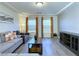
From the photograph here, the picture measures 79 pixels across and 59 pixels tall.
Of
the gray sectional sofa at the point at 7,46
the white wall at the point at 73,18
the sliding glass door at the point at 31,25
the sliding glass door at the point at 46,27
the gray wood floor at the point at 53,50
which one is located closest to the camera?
the gray sectional sofa at the point at 7,46

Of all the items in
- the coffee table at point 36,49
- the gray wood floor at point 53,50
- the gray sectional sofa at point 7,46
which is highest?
the gray sectional sofa at point 7,46

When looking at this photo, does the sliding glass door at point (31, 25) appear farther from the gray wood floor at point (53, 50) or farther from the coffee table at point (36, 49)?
the coffee table at point (36, 49)

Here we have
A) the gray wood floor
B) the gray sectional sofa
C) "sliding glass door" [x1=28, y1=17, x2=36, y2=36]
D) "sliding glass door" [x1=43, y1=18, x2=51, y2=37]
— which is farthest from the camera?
"sliding glass door" [x1=43, y1=18, x2=51, y2=37]

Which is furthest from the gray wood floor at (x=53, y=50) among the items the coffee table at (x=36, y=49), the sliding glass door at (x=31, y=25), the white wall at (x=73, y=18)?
the sliding glass door at (x=31, y=25)


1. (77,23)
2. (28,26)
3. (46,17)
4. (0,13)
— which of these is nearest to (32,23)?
(28,26)

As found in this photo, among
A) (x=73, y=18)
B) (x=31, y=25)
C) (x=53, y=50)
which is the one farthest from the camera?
(x=31, y=25)

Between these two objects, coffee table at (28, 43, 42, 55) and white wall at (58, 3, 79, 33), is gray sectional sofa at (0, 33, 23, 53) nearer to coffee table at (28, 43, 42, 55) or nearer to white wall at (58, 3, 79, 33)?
coffee table at (28, 43, 42, 55)

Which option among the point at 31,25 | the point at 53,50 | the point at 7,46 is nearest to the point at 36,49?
the point at 53,50

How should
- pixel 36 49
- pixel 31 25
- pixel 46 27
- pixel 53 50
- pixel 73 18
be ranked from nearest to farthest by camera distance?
pixel 36 49 → pixel 53 50 → pixel 73 18 → pixel 31 25 → pixel 46 27

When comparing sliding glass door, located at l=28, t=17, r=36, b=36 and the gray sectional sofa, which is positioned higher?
sliding glass door, located at l=28, t=17, r=36, b=36

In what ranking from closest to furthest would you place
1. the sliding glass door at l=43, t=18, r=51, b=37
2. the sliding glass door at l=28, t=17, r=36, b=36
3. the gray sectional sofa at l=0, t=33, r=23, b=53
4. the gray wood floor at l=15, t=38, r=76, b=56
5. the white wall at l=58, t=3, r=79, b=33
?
the gray sectional sofa at l=0, t=33, r=23, b=53, the gray wood floor at l=15, t=38, r=76, b=56, the white wall at l=58, t=3, r=79, b=33, the sliding glass door at l=28, t=17, r=36, b=36, the sliding glass door at l=43, t=18, r=51, b=37

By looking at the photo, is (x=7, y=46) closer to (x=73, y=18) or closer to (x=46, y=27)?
(x=73, y=18)

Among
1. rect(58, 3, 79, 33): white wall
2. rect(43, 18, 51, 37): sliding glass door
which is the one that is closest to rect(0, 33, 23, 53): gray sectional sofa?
rect(58, 3, 79, 33): white wall

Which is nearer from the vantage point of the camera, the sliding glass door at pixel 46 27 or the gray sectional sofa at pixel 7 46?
the gray sectional sofa at pixel 7 46
